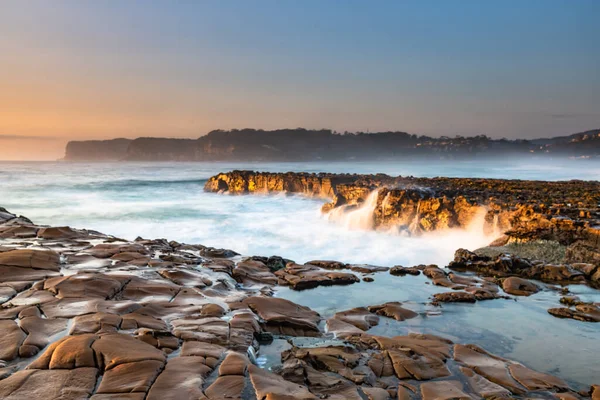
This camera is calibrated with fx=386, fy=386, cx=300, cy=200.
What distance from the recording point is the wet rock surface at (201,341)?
4.16 m

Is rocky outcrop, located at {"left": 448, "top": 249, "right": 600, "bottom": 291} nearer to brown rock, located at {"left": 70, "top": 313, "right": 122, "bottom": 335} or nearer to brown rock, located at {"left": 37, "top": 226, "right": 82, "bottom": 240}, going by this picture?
brown rock, located at {"left": 70, "top": 313, "right": 122, "bottom": 335}

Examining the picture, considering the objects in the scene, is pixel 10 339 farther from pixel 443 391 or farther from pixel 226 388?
pixel 443 391

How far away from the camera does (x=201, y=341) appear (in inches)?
209

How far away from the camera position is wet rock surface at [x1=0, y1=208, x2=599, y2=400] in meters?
4.16

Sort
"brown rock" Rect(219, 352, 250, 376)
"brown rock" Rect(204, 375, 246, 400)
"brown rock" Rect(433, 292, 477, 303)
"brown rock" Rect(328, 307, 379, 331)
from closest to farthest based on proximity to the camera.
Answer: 1. "brown rock" Rect(204, 375, 246, 400)
2. "brown rock" Rect(219, 352, 250, 376)
3. "brown rock" Rect(328, 307, 379, 331)
4. "brown rock" Rect(433, 292, 477, 303)

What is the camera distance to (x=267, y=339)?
5914 mm

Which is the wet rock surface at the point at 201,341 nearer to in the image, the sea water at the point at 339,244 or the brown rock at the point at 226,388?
the brown rock at the point at 226,388

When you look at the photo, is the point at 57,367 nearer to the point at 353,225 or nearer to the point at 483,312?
the point at 483,312

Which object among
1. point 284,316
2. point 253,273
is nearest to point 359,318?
point 284,316

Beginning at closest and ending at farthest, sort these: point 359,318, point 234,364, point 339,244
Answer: point 234,364, point 359,318, point 339,244

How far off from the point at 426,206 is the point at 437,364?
1511cm

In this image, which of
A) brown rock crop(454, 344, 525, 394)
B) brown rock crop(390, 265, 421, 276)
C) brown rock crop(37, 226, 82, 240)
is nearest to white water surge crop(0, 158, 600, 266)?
brown rock crop(390, 265, 421, 276)

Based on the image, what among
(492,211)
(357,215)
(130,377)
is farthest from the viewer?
(357,215)

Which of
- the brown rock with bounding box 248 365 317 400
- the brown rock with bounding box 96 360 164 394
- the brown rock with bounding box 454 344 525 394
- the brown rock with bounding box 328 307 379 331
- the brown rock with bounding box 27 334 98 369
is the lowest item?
the brown rock with bounding box 328 307 379 331
